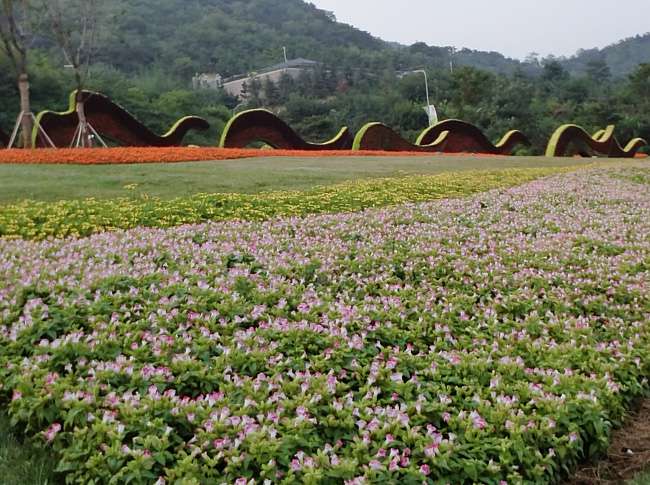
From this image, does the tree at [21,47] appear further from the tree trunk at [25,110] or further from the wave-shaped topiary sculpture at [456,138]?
the wave-shaped topiary sculpture at [456,138]

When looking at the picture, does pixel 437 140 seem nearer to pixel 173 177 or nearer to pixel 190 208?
pixel 173 177

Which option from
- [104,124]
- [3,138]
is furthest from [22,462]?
[3,138]

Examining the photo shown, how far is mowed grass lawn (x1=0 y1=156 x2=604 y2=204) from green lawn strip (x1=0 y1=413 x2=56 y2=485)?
612 cm

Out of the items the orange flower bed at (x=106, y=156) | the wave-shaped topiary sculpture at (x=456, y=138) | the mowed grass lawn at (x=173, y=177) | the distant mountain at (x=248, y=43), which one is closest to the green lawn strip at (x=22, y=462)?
the mowed grass lawn at (x=173, y=177)

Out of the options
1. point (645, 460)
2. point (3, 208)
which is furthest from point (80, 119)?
point (645, 460)

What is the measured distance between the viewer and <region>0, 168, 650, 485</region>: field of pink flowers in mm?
2318

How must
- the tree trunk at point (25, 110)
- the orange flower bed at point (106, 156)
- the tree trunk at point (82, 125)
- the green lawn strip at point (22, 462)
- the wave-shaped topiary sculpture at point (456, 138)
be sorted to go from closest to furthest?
the green lawn strip at point (22, 462) → the orange flower bed at point (106, 156) → the tree trunk at point (25, 110) → the tree trunk at point (82, 125) → the wave-shaped topiary sculpture at point (456, 138)

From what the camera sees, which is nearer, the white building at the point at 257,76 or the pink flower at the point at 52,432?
the pink flower at the point at 52,432

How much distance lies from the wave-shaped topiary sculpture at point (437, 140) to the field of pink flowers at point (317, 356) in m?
18.7

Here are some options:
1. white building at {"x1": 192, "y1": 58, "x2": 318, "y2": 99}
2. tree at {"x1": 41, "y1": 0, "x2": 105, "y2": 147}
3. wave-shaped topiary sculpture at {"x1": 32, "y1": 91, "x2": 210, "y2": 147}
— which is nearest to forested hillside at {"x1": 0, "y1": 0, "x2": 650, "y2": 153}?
white building at {"x1": 192, "y1": 58, "x2": 318, "y2": 99}

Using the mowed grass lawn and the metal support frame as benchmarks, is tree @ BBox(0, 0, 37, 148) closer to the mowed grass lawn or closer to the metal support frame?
the metal support frame

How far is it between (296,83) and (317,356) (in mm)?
53682

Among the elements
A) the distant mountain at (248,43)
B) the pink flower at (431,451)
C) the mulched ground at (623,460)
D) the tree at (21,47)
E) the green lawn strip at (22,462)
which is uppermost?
the distant mountain at (248,43)

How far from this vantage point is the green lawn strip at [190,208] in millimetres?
6262
